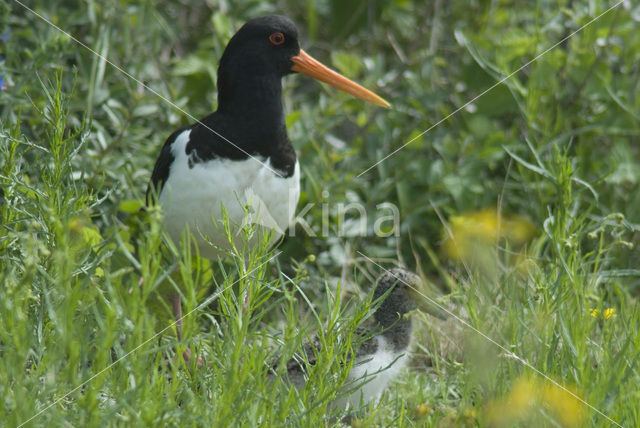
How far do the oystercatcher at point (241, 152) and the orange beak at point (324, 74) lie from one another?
15mm

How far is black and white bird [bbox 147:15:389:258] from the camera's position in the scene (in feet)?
8.92

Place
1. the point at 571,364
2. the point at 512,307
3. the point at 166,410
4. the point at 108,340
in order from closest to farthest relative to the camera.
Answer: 1. the point at 108,340
2. the point at 166,410
3. the point at 571,364
4. the point at 512,307

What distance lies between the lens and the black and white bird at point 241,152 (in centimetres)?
272

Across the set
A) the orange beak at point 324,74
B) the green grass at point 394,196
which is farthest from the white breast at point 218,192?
the orange beak at point 324,74

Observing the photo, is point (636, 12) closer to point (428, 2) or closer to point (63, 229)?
point (428, 2)

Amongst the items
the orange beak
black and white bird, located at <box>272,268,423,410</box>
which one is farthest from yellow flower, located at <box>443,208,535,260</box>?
the orange beak

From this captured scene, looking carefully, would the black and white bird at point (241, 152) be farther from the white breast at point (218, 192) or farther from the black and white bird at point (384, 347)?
the black and white bird at point (384, 347)

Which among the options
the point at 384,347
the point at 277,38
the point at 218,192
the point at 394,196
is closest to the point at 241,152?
the point at 218,192

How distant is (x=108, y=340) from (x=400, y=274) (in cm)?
148

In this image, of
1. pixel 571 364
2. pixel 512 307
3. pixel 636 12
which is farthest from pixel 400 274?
pixel 636 12

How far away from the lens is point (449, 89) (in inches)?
163

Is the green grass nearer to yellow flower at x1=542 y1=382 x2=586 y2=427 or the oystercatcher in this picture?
yellow flower at x1=542 y1=382 x2=586 y2=427

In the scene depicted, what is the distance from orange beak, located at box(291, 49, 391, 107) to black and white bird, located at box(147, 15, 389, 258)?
0.01 m

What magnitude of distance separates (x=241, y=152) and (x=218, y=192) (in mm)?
168
